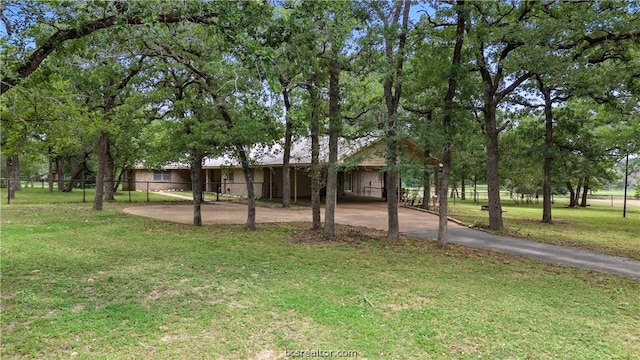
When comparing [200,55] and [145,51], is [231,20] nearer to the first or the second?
[200,55]

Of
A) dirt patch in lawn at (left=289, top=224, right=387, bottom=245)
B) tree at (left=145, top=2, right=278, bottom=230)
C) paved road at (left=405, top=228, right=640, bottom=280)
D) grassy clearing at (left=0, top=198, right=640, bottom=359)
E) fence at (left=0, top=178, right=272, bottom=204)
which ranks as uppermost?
tree at (left=145, top=2, right=278, bottom=230)

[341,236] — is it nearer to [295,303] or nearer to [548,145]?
[295,303]

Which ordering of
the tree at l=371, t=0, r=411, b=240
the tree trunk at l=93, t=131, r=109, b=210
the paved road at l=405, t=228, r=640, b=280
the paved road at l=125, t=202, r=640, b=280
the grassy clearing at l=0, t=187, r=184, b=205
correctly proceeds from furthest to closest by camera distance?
1. the grassy clearing at l=0, t=187, r=184, b=205
2. the tree trunk at l=93, t=131, r=109, b=210
3. the tree at l=371, t=0, r=411, b=240
4. the paved road at l=125, t=202, r=640, b=280
5. the paved road at l=405, t=228, r=640, b=280

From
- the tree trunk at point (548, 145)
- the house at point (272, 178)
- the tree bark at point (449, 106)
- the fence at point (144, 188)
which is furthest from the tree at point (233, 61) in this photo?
the tree trunk at point (548, 145)

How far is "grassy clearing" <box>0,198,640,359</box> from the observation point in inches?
140

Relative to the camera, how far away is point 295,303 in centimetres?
465

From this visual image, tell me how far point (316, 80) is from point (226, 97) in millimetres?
2252

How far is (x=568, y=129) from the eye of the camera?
15742 mm

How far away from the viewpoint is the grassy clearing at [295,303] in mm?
3559

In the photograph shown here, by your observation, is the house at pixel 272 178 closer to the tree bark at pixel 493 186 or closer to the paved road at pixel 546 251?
the tree bark at pixel 493 186

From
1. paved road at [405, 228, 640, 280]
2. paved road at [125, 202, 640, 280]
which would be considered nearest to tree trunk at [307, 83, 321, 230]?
paved road at [125, 202, 640, 280]

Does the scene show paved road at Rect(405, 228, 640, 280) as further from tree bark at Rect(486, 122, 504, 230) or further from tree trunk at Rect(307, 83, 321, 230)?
tree trunk at Rect(307, 83, 321, 230)

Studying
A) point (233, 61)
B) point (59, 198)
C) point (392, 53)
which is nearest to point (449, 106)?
point (392, 53)

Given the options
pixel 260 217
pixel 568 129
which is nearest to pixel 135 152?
pixel 260 217
